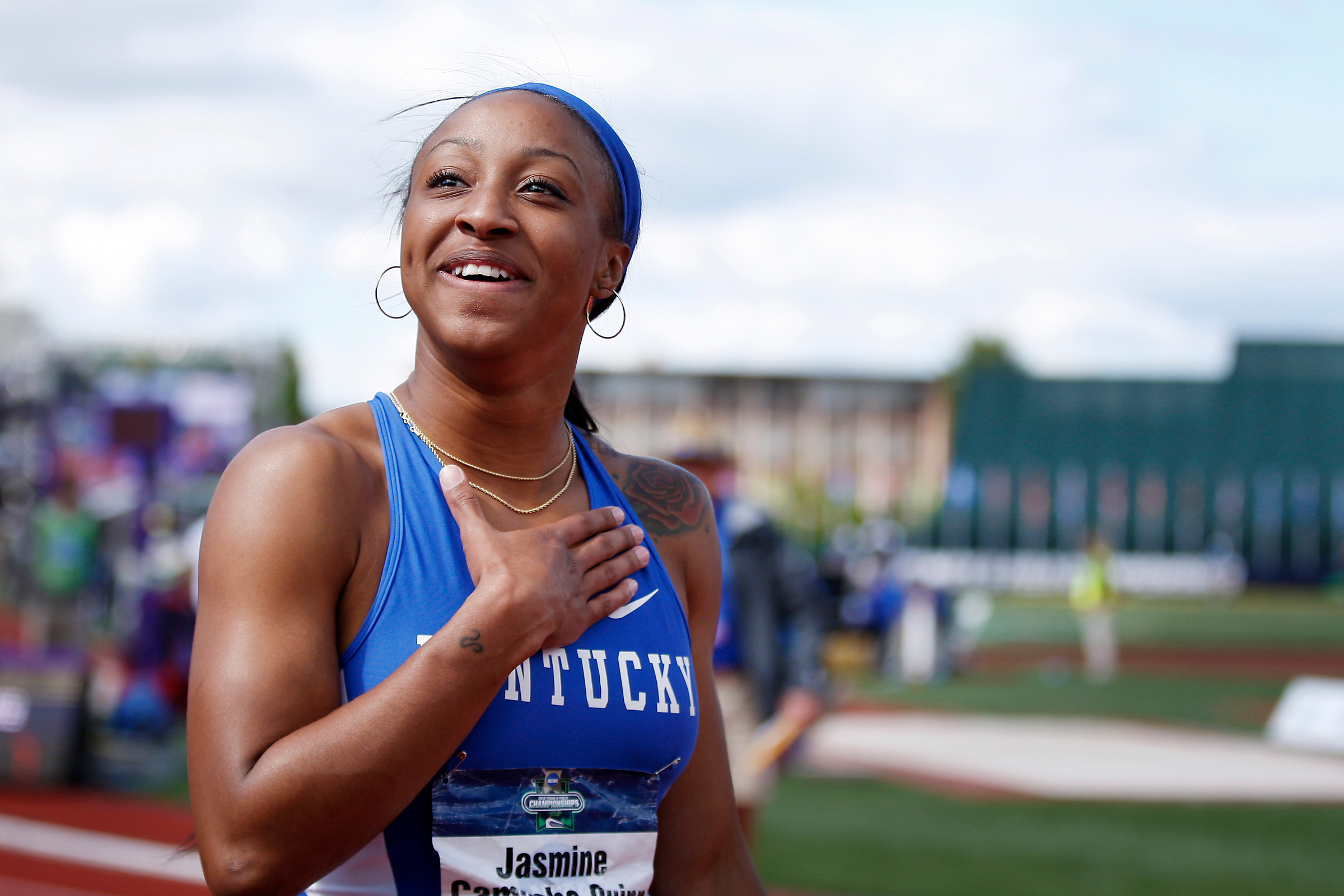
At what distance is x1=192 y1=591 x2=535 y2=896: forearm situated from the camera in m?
1.35

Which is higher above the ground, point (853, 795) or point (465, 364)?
point (465, 364)

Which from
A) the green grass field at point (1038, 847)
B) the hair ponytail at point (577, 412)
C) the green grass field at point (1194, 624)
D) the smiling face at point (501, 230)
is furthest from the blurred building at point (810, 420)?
the smiling face at point (501, 230)

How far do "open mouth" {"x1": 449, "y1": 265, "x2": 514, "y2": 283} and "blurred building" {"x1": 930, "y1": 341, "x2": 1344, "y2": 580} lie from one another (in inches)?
1894

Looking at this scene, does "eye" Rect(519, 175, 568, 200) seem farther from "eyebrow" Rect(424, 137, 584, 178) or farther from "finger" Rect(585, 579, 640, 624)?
"finger" Rect(585, 579, 640, 624)

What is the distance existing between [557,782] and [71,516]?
1436 centimetres

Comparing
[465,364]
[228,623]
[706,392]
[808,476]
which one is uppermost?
[465,364]

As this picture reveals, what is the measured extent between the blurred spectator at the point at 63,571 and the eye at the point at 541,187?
43.1ft

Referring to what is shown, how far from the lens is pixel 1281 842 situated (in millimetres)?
7684

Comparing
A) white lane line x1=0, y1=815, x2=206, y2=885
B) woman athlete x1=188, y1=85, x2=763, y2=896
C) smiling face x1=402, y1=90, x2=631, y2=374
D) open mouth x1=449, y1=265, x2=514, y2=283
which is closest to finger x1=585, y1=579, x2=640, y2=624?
woman athlete x1=188, y1=85, x2=763, y2=896

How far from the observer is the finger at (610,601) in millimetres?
1643

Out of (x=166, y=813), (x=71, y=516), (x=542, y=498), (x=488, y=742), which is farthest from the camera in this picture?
(x=71, y=516)

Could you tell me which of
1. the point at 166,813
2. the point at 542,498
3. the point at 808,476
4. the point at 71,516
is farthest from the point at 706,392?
the point at 542,498

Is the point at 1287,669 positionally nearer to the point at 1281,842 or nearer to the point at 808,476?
the point at 1281,842

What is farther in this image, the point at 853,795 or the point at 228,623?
the point at 853,795
